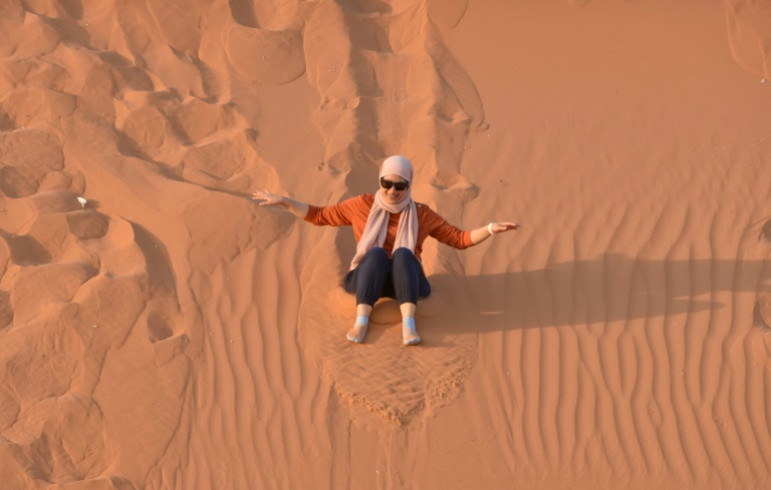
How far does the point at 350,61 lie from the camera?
923cm

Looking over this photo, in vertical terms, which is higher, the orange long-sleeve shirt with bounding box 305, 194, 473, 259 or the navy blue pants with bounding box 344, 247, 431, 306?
the orange long-sleeve shirt with bounding box 305, 194, 473, 259

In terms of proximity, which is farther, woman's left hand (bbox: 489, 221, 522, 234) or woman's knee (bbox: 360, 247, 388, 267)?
woman's knee (bbox: 360, 247, 388, 267)

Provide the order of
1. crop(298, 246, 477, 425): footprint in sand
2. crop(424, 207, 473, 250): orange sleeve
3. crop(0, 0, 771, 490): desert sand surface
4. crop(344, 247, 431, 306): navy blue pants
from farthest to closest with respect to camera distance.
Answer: crop(424, 207, 473, 250): orange sleeve < crop(344, 247, 431, 306): navy blue pants < crop(298, 246, 477, 425): footprint in sand < crop(0, 0, 771, 490): desert sand surface

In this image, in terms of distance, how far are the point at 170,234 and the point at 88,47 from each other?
2.40 m

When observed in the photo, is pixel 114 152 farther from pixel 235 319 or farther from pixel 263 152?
pixel 235 319

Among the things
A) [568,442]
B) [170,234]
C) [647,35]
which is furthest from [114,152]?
[647,35]

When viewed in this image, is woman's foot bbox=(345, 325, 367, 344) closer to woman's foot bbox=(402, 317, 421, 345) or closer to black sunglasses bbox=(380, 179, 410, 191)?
woman's foot bbox=(402, 317, 421, 345)

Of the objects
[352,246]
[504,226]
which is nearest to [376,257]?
[504,226]

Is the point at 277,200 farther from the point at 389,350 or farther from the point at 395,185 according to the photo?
the point at 389,350

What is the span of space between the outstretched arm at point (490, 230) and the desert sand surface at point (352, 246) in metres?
0.62

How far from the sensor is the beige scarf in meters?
6.95

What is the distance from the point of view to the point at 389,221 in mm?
7086

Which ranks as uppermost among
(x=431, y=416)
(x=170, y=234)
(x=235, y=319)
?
(x=170, y=234)

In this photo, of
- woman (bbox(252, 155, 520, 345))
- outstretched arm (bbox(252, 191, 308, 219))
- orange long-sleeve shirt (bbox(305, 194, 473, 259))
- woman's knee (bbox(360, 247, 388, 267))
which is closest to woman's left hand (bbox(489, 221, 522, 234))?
woman (bbox(252, 155, 520, 345))
